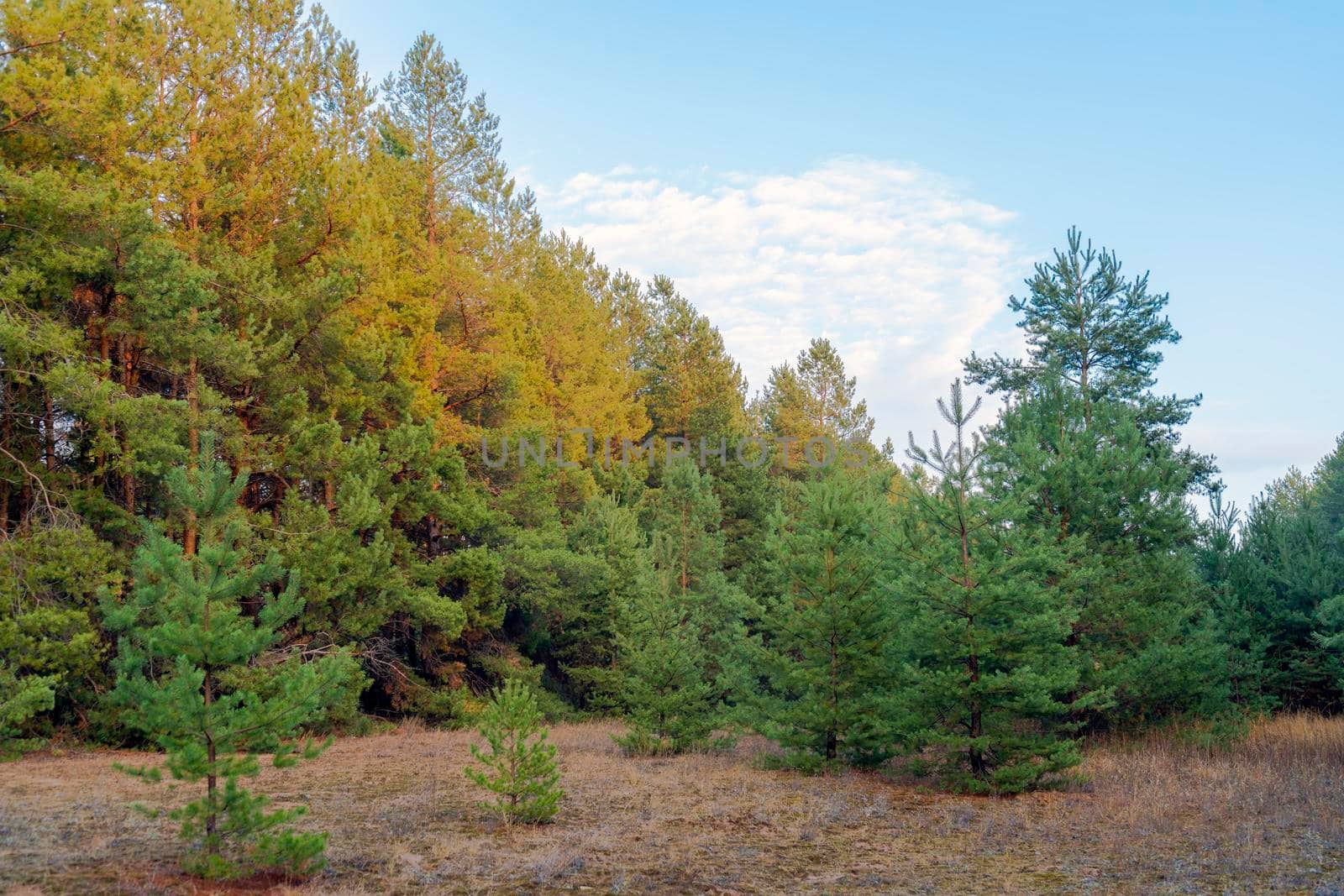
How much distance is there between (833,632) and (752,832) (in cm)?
518

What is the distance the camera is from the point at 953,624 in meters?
12.5

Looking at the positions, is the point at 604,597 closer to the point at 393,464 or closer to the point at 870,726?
the point at 393,464

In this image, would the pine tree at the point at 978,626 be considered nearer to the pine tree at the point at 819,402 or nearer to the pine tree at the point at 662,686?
the pine tree at the point at 662,686

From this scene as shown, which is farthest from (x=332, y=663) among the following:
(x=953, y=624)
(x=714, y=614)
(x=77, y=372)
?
(x=714, y=614)

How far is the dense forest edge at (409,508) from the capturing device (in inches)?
495

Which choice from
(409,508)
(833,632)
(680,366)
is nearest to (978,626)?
(833,632)

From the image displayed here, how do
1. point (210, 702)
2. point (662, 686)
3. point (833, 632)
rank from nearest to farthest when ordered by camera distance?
point (210, 702) < point (833, 632) < point (662, 686)

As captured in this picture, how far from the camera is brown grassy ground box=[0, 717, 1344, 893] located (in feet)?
25.8

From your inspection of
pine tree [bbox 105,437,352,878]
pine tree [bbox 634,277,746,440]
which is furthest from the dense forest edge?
pine tree [bbox 634,277,746,440]

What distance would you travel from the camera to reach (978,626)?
12633mm

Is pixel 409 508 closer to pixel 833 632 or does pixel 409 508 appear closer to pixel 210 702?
pixel 833 632

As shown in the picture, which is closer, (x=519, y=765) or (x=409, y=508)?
(x=519, y=765)

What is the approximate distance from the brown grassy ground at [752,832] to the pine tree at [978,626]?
78cm

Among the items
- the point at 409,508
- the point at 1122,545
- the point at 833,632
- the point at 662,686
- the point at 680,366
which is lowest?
the point at 662,686
